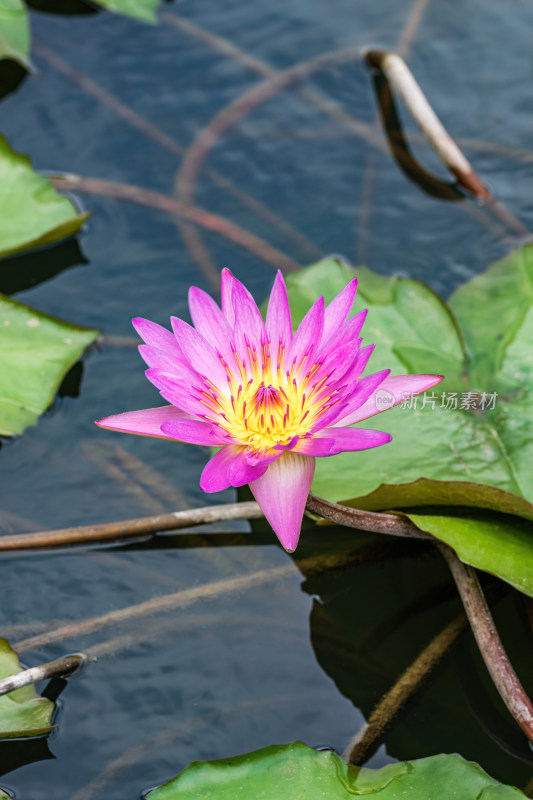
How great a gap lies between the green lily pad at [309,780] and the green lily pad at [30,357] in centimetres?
120

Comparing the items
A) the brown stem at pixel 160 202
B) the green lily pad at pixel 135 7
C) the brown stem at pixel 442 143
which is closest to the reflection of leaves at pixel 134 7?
the green lily pad at pixel 135 7

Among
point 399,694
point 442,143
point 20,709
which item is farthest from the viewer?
point 442,143

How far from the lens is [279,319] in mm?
→ 1783

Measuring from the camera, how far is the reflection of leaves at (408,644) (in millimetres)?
1926

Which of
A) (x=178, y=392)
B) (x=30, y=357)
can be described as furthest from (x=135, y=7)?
(x=178, y=392)

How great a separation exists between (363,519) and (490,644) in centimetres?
45

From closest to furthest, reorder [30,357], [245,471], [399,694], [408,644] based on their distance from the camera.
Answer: [245,471]
[399,694]
[408,644]
[30,357]

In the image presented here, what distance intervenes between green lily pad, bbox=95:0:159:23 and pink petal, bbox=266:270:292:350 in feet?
7.43

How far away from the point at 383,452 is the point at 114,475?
85 centimetres

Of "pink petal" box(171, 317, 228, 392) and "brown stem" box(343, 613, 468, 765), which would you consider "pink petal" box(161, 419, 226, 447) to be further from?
"brown stem" box(343, 613, 468, 765)

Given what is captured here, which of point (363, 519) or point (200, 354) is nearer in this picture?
point (200, 354)

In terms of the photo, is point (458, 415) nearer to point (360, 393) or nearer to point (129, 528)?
point (360, 393)

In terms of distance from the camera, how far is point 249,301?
5.68 feet

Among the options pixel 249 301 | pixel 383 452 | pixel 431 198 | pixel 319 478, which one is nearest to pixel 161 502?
pixel 319 478
